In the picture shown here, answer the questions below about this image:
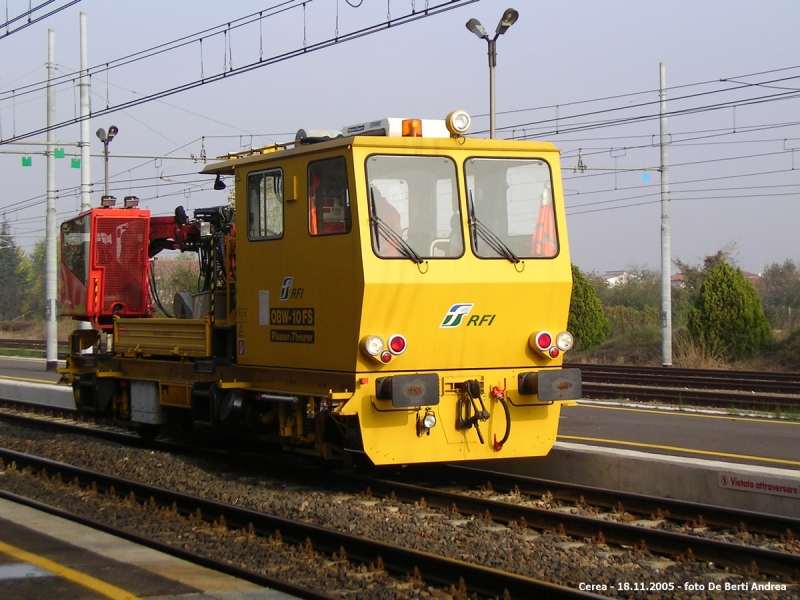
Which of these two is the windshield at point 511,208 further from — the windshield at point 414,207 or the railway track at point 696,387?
the railway track at point 696,387

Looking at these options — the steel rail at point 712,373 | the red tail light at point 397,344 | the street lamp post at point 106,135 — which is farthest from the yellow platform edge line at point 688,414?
the street lamp post at point 106,135

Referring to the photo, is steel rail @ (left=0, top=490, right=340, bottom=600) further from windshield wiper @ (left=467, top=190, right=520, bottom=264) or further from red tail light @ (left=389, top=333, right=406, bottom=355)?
windshield wiper @ (left=467, top=190, right=520, bottom=264)

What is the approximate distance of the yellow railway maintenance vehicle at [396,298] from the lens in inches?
327

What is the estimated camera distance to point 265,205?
9.31m

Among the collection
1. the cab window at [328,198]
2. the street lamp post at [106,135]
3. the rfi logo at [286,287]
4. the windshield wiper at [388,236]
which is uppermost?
the street lamp post at [106,135]

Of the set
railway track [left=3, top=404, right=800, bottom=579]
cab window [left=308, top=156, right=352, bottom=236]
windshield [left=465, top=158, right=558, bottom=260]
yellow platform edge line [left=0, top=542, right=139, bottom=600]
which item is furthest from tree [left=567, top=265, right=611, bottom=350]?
yellow platform edge line [left=0, top=542, right=139, bottom=600]

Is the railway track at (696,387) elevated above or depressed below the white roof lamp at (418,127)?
below

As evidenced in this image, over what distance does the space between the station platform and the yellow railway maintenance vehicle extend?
2.26 metres

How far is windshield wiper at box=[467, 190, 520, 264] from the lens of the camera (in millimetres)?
8750

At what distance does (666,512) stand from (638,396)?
10176 millimetres

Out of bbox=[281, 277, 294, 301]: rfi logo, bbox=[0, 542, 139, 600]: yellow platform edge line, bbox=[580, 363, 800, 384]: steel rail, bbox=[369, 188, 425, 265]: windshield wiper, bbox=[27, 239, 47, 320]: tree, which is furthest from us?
bbox=[27, 239, 47, 320]: tree

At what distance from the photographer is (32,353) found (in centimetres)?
3669

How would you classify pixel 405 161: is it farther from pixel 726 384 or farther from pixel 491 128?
pixel 726 384

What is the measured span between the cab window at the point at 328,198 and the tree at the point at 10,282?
7349 centimetres
